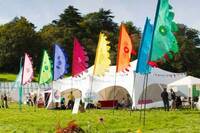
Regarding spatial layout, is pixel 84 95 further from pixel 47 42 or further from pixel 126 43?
pixel 47 42

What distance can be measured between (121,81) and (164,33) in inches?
867

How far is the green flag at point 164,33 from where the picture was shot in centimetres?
2202

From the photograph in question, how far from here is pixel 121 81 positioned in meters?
44.0

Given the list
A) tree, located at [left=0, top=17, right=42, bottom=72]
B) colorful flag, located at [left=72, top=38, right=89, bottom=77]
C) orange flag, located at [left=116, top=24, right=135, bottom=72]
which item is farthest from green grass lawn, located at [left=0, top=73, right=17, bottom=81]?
orange flag, located at [left=116, top=24, right=135, bottom=72]

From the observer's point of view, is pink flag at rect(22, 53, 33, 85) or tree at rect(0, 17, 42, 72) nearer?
pink flag at rect(22, 53, 33, 85)

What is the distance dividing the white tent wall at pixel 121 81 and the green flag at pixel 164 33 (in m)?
19.7

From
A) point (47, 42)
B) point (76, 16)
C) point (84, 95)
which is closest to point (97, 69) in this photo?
point (84, 95)

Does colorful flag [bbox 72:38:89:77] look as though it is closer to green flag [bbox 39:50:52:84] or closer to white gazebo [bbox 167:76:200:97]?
green flag [bbox 39:50:52:84]

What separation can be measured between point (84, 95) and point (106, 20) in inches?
3412

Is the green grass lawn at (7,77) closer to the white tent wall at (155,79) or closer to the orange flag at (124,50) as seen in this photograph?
the white tent wall at (155,79)

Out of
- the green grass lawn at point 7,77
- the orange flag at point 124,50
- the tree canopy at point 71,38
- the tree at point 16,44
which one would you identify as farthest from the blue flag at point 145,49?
the tree at point 16,44

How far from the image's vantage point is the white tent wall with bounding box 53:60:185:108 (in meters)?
42.9

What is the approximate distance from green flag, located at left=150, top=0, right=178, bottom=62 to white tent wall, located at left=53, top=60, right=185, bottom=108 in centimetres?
1973

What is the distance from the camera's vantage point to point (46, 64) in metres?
42.7
